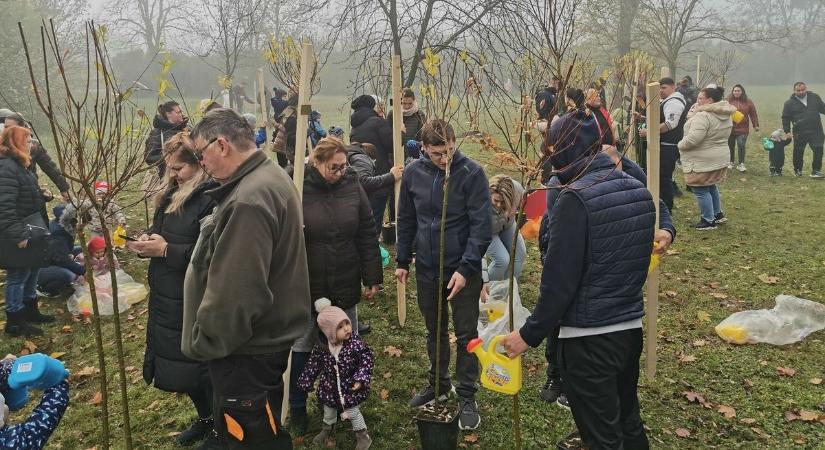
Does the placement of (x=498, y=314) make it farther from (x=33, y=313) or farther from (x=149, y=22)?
(x=149, y=22)

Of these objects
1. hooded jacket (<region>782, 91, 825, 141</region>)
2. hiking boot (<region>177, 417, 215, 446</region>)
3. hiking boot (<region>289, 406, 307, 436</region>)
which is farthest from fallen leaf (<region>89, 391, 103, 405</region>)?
hooded jacket (<region>782, 91, 825, 141</region>)

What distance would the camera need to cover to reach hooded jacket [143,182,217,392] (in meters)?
3.07

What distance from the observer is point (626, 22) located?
65.4ft

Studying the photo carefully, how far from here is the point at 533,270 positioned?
6641 mm

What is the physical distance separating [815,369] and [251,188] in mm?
4468

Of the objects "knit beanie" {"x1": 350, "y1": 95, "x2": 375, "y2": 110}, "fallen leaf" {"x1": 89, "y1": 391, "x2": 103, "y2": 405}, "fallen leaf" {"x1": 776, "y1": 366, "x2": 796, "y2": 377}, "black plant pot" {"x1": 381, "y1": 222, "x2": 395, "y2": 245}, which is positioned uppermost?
"knit beanie" {"x1": 350, "y1": 95, "x2": 375, "y2": 110}

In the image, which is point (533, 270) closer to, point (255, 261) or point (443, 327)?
point (443, 327)

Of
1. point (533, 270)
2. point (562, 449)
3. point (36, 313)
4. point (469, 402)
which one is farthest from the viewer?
point (533, 270)

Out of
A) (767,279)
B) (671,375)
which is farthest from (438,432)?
(767,279)

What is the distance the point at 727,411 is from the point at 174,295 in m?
3.67

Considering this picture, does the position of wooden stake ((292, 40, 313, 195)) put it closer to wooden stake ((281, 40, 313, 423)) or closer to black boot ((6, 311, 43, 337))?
wooden stake ((281, 40, 313, 423))

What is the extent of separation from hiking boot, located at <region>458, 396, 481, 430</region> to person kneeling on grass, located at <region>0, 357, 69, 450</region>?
2283 millimetres

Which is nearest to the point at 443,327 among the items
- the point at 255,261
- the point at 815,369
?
the point at 255,261

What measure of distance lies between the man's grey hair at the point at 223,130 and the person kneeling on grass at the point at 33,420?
54.3 inches
